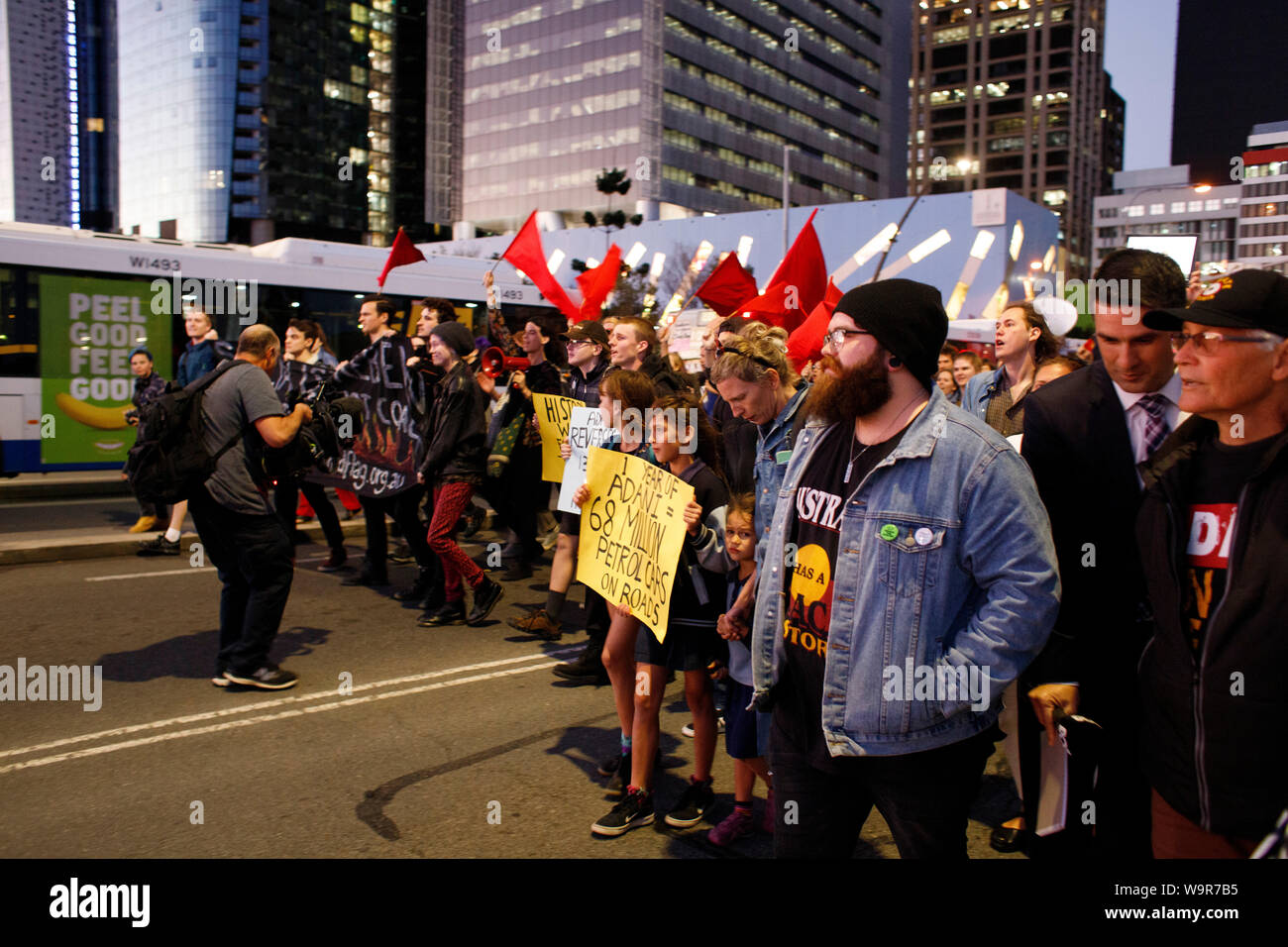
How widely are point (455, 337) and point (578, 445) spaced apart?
1.56m

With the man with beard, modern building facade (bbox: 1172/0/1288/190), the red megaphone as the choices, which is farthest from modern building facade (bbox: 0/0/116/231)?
the man with beard

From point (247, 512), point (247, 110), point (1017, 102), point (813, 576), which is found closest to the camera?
point (813, 576)

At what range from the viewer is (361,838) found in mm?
3662

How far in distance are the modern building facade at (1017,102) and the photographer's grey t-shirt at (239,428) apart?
139528 millimetres

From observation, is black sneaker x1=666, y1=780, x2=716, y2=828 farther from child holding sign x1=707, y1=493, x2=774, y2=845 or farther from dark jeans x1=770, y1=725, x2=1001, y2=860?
dark jeans x1=770, y1=725, x2=1001, y2=860

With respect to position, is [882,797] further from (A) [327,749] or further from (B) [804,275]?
(B) [804,275]

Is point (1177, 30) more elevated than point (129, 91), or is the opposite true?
point (129, 91)

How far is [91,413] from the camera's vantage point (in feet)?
45.9

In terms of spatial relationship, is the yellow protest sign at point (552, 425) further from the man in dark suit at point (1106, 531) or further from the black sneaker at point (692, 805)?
the man in dark suit at point (1106, 531)

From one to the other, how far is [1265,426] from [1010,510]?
60cm

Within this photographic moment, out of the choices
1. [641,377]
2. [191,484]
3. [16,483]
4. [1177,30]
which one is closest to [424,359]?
[191,484]

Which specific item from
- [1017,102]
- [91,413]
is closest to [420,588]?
[91,413]

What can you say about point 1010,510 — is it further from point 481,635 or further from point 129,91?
point 129,91
